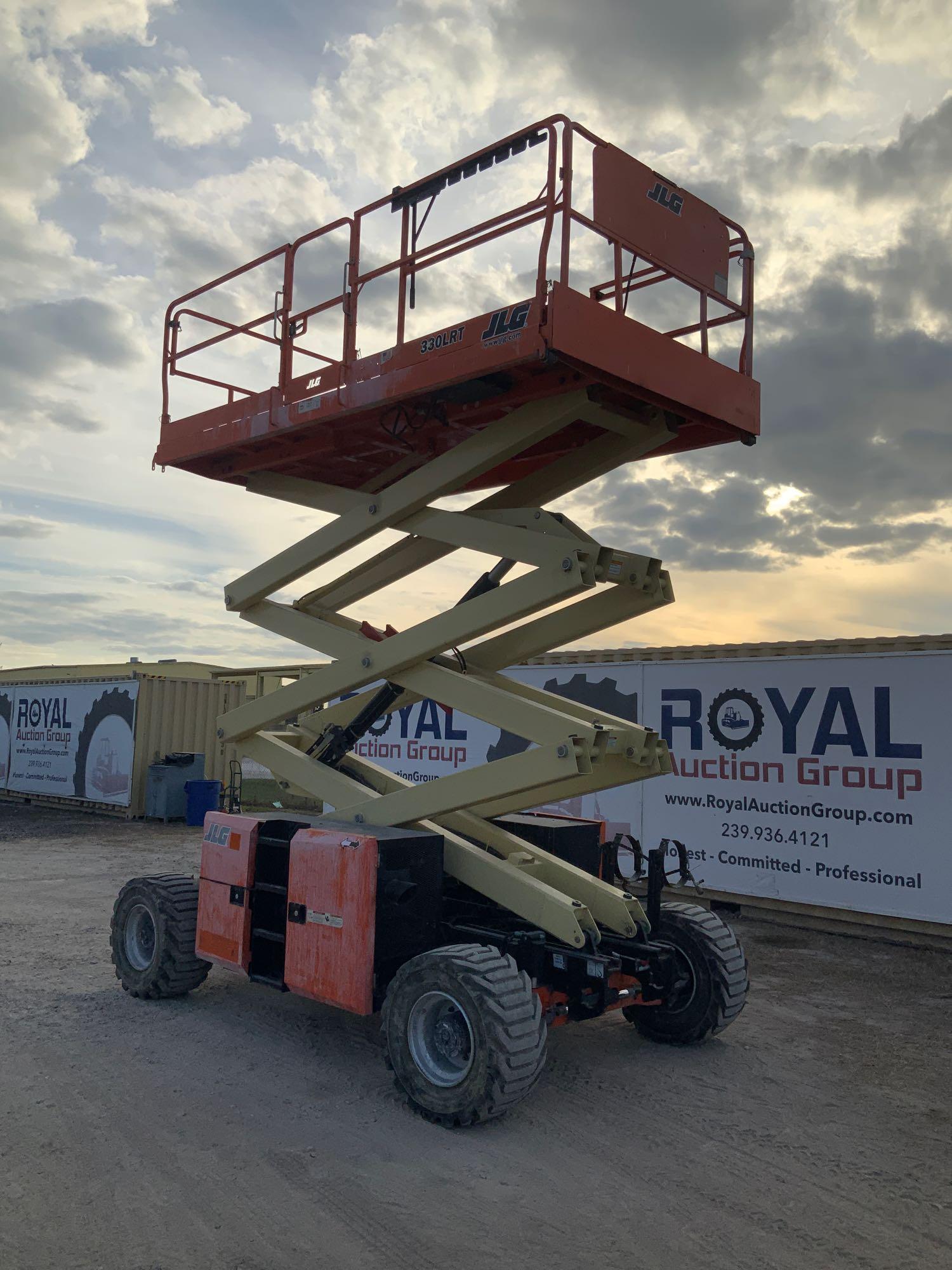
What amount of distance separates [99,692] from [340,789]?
1664 cm

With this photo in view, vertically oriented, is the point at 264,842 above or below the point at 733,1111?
above

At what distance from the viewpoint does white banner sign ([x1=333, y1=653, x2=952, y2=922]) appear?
10367 mm

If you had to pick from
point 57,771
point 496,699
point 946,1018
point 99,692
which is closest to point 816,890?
point 946,1018

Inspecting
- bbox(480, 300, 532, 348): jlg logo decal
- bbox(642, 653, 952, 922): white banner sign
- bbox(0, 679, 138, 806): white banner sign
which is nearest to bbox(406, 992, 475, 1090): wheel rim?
bbox(480, 300, 532, 348): jlg logo decal

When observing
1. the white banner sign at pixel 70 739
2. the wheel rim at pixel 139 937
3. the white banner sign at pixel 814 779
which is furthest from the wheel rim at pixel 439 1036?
the white banner sign at pixel 70 739

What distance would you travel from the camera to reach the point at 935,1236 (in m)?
4.14

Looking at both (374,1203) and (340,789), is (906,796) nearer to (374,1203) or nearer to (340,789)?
(340,789)

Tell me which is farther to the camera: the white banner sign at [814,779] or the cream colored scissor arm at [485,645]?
the white banner sign at [814,779]

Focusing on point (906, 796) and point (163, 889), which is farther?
point (906, 796)

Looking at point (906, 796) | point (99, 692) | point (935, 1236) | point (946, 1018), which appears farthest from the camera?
point (99, 692)

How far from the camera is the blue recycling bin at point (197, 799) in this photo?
2006cm

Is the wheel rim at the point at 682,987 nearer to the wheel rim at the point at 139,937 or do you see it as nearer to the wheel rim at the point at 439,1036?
the wheel rim at the point at 439,1036

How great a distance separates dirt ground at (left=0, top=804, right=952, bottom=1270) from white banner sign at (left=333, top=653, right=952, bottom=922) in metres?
2.85

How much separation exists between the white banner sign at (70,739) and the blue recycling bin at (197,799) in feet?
4.91
